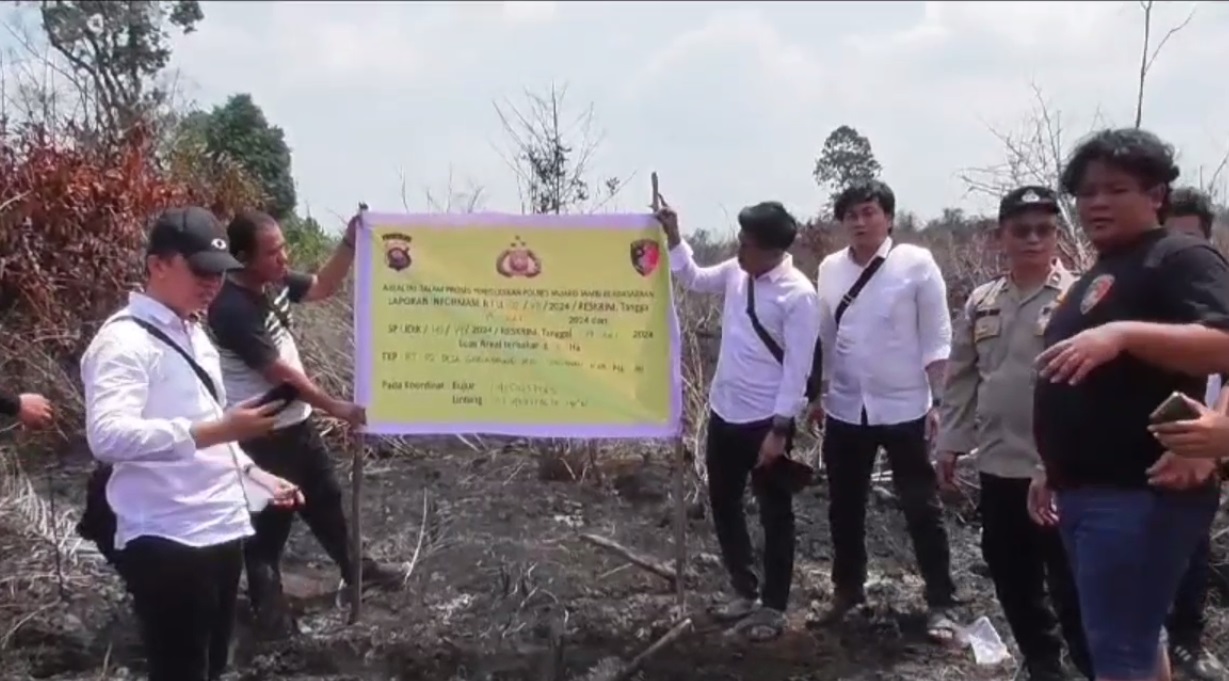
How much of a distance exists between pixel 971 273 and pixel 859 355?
4.98m

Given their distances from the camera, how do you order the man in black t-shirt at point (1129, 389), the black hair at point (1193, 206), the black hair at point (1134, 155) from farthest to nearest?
the black hair at point (1193, 206), the black hair at point (1134, 155), the man in black t-shirt at point (1129, 389)

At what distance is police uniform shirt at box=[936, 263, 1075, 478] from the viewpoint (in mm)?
4668

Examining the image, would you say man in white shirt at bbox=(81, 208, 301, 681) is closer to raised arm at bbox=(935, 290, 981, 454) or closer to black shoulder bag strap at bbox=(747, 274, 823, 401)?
black shoulder bag strap at bbox=(747, 274, 823, 401)

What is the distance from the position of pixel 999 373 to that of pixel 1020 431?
0.23 metres

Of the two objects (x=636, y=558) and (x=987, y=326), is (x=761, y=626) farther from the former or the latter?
(x=987, y=326)

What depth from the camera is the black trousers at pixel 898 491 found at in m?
5.51

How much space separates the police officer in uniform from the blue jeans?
119 centimetres

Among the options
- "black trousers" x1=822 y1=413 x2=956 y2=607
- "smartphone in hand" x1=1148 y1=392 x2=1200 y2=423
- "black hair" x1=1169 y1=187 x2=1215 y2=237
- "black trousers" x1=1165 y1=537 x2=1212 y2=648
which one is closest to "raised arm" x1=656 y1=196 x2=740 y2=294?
"black trousers" x1=822 y1=413 x2=956 y2=607

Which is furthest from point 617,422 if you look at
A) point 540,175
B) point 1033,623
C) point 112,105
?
point 112,105

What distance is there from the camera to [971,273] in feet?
33.3

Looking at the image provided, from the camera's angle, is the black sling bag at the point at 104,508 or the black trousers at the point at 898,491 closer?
the black sling bag at the point at 104,508

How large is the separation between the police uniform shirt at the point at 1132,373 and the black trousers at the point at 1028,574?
131 centimetres

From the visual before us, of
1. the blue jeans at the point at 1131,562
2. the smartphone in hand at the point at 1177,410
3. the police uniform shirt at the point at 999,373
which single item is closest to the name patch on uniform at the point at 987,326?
the police uniform shirt at the point at 999,373

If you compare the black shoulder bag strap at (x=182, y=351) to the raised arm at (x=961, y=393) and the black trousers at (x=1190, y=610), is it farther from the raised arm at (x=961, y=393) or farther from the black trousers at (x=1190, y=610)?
the black trousers at (x=1190, y=610)
